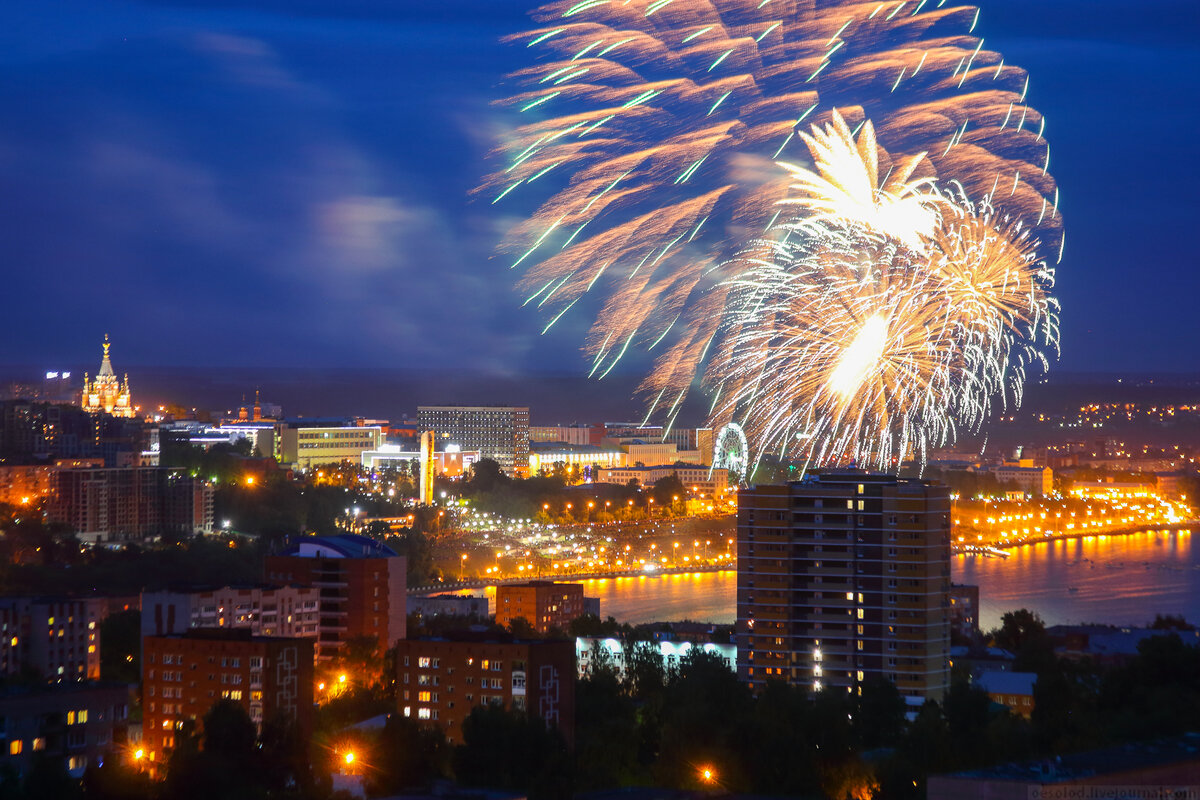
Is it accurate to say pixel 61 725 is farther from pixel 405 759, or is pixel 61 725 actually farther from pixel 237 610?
pixel 237 610

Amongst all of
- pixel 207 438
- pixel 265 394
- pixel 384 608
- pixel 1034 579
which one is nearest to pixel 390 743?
pixel 384 608

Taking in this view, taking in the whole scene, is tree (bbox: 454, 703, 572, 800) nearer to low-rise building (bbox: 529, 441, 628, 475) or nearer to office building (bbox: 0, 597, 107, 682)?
office building (bbox: 0, 597, 107, 682)

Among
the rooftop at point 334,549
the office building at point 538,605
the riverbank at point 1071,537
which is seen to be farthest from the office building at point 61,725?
the riverbank at point 1071,537

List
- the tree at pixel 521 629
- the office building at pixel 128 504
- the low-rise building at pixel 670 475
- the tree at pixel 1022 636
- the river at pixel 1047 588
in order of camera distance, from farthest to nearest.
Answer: the low-rise building at pixel 670 475
the office building at pixel 128 504
the river at pixel 1047 588
the tree at pixel 521 629
the tree at pixel 1022 636

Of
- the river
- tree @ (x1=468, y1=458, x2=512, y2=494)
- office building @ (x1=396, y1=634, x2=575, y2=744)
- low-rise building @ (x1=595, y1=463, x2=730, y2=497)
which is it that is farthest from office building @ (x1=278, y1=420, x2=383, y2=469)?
office building @ (x1=396, y1=634, x2=575, y2=744)

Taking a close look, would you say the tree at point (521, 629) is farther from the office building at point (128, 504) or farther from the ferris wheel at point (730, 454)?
the ferris wheel at point (730, 454)
